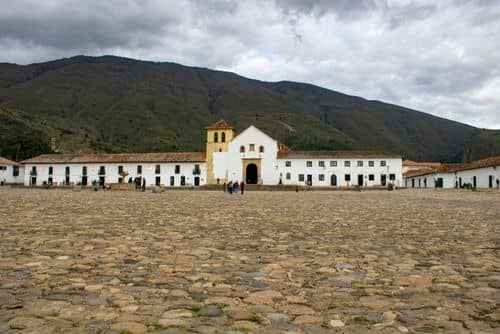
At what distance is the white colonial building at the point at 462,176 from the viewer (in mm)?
51781

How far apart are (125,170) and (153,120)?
6316 cm

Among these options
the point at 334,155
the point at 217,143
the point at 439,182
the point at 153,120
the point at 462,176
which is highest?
the point at 153,120

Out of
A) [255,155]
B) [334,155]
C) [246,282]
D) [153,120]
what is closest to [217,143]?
[255,155]

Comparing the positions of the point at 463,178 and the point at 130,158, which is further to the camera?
the point at 130,158

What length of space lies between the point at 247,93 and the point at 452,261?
187890 millimetres

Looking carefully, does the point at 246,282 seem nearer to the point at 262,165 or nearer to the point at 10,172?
the point at 262,165

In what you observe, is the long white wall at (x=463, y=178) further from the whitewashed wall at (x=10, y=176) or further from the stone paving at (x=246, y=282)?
the whitewashed wall at (x=10, y=176)

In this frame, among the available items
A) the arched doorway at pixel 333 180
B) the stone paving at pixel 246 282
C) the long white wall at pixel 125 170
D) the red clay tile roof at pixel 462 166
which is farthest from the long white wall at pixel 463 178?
the stone paving at pixel 246 282

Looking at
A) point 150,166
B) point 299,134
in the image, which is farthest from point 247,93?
point 150,166

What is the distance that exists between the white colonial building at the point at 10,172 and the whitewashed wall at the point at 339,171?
43.9 m

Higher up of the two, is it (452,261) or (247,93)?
(247,93)

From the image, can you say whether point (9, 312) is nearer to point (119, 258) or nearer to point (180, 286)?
point (180, 286)

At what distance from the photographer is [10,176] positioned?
76.9 meters

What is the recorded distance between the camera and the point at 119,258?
17.7 ft
